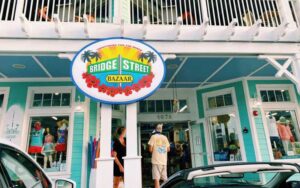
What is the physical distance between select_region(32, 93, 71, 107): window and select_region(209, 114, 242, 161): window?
4.52 metres

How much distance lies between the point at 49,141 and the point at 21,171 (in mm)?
4393

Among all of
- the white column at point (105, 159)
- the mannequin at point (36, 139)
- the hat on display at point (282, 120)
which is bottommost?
the white column at point (105, 159)

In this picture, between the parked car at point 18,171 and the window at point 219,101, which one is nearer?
the parked car at point 18,171

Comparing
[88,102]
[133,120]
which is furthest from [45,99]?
[133,120]

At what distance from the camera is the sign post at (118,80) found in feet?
12.5

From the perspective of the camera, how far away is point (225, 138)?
7031 millimetres

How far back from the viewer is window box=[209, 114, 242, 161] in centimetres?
676

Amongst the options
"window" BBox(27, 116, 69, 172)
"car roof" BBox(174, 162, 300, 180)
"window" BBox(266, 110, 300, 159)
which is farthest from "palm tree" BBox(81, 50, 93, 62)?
"window" BBox(266, 110, 300, 159)

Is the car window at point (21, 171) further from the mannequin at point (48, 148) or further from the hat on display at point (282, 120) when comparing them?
the hat on display at point (282, 120)

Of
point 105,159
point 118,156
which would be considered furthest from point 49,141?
point 105,159

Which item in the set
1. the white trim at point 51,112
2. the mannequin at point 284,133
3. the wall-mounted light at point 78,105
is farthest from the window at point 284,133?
the white trim at point 51,112

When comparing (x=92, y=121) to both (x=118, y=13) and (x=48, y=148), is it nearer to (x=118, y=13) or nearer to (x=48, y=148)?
Answer: (x=48, y=148)

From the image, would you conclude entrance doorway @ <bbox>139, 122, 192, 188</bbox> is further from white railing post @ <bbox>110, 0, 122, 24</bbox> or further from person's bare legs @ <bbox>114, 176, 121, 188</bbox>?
white railing post @ <bbox>110, 0, 122, 24</bbox>

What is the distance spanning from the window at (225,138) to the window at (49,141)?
176 inches
